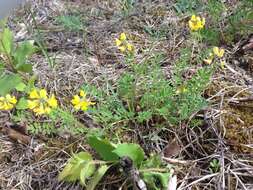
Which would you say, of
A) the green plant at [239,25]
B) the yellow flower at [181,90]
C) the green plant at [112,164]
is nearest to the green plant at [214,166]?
the green plant at [112,164]

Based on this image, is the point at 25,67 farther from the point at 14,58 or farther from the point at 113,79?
the point at 113,79

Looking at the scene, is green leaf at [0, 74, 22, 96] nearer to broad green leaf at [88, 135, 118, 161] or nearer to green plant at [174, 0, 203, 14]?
broad green leaf at [88, 135, 118, 161]

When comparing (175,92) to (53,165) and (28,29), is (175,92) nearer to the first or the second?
(53,165)

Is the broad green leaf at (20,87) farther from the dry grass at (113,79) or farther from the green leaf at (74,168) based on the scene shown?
the green leaf at (74,168)

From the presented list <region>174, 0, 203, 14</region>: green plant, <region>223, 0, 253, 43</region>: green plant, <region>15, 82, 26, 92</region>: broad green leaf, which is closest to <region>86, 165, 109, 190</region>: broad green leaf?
<region>15, 82, 26, 92</region>: broad green leaf

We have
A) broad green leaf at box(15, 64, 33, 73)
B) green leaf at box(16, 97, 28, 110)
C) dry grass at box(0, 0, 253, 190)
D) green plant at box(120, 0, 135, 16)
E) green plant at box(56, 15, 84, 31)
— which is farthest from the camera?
green plant at box(120, 0, 135, 16)

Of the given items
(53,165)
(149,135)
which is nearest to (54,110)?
(53,165)
